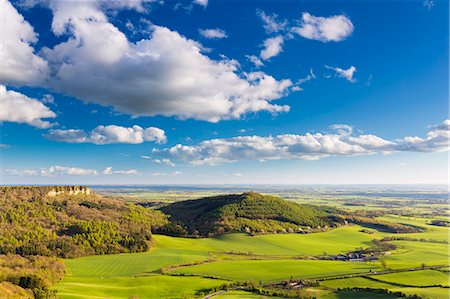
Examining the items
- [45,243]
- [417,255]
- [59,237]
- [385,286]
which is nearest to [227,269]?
[385,286]

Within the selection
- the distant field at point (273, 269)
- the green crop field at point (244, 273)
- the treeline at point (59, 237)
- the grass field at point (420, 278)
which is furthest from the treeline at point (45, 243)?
the grass field at point (420, 278)

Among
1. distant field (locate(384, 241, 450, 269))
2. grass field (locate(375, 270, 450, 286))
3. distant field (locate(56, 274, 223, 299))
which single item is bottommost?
distant field (locate(384, 241, 450, 269))

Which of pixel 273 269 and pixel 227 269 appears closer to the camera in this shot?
pixel 227 269

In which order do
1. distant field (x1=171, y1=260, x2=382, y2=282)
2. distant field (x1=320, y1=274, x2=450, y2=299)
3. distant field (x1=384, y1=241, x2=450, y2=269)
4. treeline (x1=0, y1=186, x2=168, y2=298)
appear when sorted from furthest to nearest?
distant field (x1=384, y1=241, x2=450, y2=269) < distant field (x1=171, y1=260, x2=382, y2=282) < treeline (x1=0, y1=186, x2=168, y2=298) < distant field (x1=320, y1=274, x2=450, y2=299)

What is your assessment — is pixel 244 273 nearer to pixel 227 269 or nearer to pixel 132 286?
pixel 227 269

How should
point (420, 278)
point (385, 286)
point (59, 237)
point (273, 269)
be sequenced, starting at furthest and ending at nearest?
point (59, 237)
point (273, 269)
point (420, 278)
point (385, 286)

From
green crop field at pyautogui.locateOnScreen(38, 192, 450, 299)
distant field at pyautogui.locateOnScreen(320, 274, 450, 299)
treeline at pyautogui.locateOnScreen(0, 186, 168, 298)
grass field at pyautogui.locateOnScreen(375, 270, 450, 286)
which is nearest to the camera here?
distant field at pyautogui.locateOnScreen(320, 274, 450, 299)

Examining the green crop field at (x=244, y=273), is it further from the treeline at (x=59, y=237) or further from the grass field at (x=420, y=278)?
the treeline at (x=59, y=237)

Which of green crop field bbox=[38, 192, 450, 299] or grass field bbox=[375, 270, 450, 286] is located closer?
green crop field bbox=[38, 192, 450, 299]

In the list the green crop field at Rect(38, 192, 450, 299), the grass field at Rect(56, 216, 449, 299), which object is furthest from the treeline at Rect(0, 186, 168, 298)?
Result: the grass field at Rect(56, 216, 449, 299)

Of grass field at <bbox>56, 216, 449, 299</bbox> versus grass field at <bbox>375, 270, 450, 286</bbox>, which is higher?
grass field at <bbox>375, 270, 450, 286</bbox>

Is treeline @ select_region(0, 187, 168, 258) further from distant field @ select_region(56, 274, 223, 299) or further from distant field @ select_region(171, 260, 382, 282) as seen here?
distant field @ select_region(171, 260, 382, 282)
